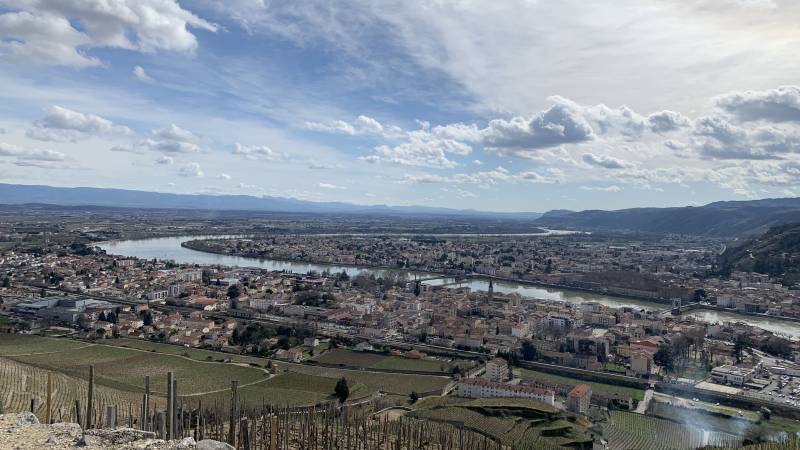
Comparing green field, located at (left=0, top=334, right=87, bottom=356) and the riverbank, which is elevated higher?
the riverbank

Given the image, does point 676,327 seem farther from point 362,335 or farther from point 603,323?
point 362,335

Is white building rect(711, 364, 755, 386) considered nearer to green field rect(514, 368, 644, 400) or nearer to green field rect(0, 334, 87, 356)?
green field rect(514, 368, 644, 400)

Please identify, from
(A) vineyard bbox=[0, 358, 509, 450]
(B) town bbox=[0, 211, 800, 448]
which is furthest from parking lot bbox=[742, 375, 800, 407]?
(A) vineyard bbox=[0, 358, 509, 450]

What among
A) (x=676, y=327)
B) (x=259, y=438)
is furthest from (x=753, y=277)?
(x=259, y=438)

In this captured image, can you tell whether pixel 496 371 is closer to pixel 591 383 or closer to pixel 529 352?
pixel 529 352

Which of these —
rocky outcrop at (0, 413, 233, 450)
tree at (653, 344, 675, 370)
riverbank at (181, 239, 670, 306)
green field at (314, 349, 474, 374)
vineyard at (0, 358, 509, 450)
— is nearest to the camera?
rocky outcrop at (0, 413, 233, 450)

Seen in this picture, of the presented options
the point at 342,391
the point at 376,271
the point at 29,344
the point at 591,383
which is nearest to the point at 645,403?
the point at 591,383
